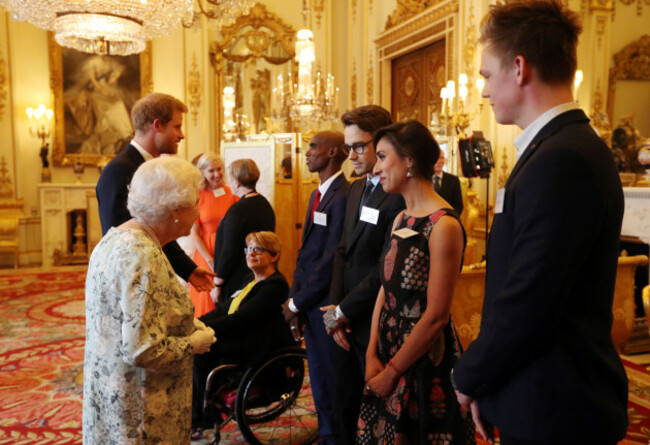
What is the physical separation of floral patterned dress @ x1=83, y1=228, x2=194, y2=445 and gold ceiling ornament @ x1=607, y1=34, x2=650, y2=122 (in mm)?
6180

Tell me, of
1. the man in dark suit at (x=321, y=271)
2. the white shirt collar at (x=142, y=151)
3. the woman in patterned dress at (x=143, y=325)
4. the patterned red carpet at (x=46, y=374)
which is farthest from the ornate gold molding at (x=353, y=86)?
the woman in patterned dress at (x=143, y=325)

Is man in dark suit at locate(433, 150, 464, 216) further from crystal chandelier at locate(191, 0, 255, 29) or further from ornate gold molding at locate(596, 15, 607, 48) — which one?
ornate gold molding at locate(596, 15, 607, 48)

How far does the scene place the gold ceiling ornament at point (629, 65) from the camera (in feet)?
20.5

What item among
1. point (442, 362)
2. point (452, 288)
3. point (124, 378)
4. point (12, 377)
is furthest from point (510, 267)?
point (12, 377)

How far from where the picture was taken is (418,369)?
1.84 m

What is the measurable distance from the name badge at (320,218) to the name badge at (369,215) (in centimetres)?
42

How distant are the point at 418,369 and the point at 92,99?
9731mm

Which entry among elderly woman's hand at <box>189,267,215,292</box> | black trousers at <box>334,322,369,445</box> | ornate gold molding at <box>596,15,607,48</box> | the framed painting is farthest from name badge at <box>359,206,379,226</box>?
Answer: the framed painting

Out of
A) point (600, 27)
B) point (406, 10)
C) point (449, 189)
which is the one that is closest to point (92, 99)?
point (406, 10)

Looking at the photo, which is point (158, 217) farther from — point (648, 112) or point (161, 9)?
point (648, 112)

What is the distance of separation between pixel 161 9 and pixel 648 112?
553 cm

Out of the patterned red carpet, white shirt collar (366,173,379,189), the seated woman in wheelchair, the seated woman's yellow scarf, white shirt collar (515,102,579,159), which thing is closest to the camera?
white shirt collar (515,102,579,159)

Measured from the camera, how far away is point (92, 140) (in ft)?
32.7

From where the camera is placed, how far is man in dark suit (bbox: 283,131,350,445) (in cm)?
266
